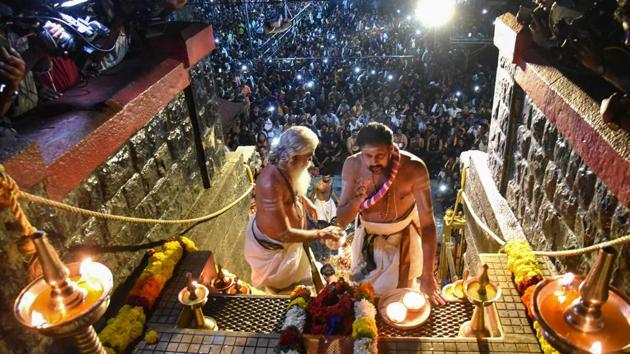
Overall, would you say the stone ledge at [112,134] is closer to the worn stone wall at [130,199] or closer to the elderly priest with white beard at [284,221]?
the worn stone wall at [130,199]

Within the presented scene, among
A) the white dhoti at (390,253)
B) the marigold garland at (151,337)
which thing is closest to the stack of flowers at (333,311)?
the white dhoti at (390,253)

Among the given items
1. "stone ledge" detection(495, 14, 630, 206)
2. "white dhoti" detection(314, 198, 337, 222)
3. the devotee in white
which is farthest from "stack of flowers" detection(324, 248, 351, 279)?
"stone ledge" detection(495, 14, 630, 206)

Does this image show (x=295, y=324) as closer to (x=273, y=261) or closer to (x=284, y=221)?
(x=284, y=221)

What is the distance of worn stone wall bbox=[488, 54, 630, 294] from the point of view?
11.0 ft

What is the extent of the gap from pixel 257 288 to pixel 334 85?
40.6 feet

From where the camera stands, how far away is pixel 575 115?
3.67 m

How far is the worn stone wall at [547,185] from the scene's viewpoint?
3338 mm

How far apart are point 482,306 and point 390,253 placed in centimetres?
169

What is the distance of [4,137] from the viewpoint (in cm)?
302

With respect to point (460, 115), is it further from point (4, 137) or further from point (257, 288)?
point (4, 137)

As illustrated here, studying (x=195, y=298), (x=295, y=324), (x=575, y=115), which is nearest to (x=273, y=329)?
(x=295, y=324)

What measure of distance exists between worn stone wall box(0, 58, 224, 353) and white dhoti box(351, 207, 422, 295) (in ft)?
7.88

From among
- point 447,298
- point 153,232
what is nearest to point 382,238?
point 447,298

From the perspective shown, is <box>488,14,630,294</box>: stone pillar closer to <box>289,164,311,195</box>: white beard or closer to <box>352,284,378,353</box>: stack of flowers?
<box>352,284,378,353</box>: stack of flowers
